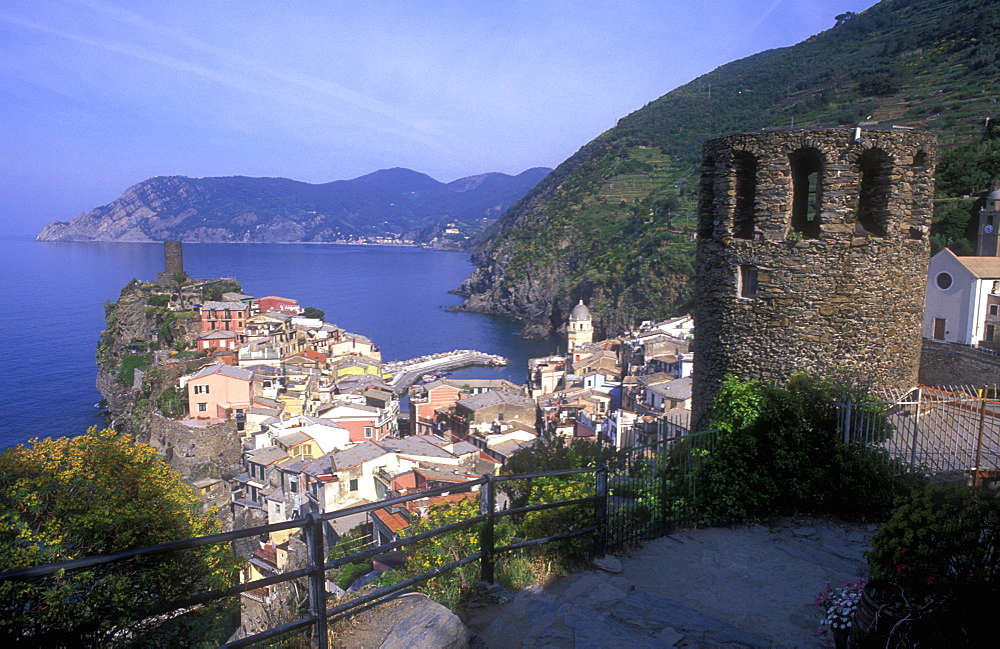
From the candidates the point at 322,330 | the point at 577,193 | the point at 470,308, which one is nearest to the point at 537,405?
the point at 322,330

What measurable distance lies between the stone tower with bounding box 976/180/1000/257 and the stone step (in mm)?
25979

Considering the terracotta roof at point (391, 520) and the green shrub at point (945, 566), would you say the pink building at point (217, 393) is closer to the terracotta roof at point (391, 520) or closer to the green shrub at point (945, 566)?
the terracotta roof at point (391, 520)

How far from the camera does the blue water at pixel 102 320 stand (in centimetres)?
4859

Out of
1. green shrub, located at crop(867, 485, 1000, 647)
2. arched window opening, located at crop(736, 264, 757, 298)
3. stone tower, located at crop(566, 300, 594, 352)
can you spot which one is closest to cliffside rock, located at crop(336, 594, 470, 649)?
green shrub, located at crop(867, 485, 1000, 647)

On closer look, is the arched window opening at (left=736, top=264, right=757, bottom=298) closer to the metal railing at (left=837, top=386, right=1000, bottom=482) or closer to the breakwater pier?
the metal railing at (left=837, top=386, right=1000, bottom=482)

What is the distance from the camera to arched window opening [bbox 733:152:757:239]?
8164 millimetres

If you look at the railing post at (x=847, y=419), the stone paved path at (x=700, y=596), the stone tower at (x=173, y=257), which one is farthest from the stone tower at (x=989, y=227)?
the stone tower at (x=173, y=257)

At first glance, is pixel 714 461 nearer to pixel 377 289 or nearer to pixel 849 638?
pixel 849 638

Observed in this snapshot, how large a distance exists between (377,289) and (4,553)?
123438mm

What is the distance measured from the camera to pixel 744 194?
8.27 meters

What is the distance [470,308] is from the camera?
102 m

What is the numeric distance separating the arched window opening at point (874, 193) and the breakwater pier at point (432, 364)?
154ft

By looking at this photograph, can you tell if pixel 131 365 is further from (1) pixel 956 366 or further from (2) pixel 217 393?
(1) pixel 956 366

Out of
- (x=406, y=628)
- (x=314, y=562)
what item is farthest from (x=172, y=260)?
(x=314, y=562)
